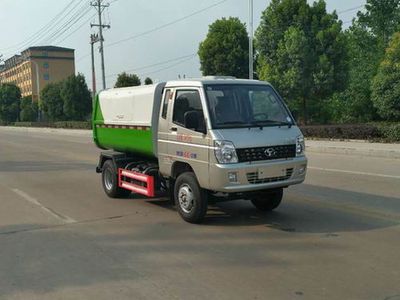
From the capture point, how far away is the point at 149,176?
908 cm

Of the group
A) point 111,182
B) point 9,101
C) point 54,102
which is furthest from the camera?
point 9,101

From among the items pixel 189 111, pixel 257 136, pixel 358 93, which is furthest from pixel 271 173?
pixel 358 93

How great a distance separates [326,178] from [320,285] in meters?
7.65

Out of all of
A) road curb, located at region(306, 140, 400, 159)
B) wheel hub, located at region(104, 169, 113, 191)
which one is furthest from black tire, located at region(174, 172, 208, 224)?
road curb, located at region(306, 140, 400, 159)

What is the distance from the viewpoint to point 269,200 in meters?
8.75

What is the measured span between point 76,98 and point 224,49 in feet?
102

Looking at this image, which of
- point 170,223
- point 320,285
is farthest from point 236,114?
point 320,285

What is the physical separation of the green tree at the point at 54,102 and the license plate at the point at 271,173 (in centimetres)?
6544

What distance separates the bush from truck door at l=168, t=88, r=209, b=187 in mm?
14726

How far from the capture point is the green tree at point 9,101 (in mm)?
99250

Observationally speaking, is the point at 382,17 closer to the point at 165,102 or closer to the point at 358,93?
the point at 358,93

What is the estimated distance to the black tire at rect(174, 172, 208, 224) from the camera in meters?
7.77

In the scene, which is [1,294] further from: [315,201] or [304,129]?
[304,129]

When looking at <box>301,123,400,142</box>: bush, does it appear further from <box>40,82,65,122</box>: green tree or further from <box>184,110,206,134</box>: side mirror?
<box>40,82,65,122</box>: green tree
